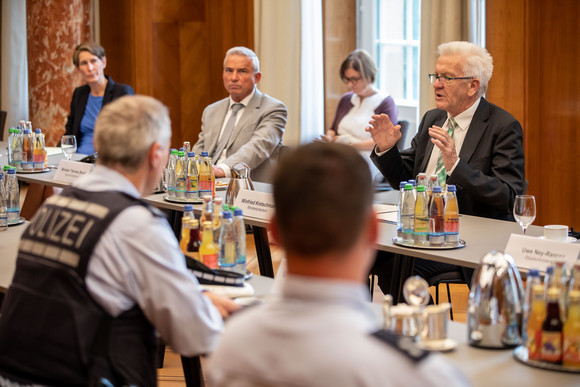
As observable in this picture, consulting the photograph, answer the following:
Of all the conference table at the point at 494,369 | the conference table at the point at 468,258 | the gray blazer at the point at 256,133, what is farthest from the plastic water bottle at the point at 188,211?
the gray blazer at the point at 256,133

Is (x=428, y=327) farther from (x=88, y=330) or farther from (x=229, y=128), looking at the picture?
(x=229, y=128)

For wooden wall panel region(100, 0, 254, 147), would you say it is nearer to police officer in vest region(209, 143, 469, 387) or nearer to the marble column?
the marble column

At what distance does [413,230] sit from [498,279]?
118cm

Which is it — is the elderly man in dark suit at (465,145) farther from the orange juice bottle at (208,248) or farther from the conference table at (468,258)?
the orange juice bottle at (208,248)

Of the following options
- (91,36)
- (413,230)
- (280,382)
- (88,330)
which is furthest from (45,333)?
(91,36)

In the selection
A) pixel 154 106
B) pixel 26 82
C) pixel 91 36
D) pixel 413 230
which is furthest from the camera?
pixel 26 82

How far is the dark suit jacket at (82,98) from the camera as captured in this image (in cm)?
651

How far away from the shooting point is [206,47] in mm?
8742

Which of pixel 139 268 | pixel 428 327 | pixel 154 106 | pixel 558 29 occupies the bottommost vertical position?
pixel 428 327

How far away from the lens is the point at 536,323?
6.13 ft

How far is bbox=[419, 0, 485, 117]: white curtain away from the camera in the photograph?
5.93 metres

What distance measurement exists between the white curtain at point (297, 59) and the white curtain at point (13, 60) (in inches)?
157

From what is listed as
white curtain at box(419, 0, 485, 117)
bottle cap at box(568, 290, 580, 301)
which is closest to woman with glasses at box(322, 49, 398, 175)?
white curtain at box(419, 0, 485, 117)

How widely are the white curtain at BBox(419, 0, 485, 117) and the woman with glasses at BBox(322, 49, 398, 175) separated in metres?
0.34
